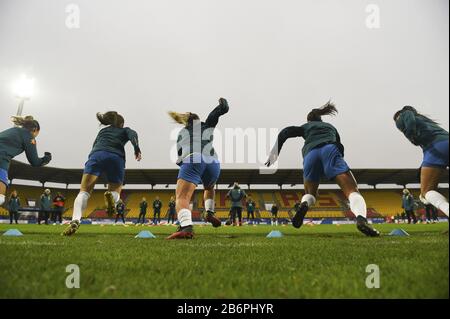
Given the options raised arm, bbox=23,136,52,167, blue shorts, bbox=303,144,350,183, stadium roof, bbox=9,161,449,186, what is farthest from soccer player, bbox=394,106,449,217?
stadium roof, bbox=9,161,449,186

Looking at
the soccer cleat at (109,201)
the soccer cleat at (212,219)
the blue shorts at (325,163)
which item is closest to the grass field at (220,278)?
the blue shorts at (325,163)

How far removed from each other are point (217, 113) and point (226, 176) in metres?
31.3

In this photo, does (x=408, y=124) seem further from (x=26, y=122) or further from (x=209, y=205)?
(x=26, y=122)

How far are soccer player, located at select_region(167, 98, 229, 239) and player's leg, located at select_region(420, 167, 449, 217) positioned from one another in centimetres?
342

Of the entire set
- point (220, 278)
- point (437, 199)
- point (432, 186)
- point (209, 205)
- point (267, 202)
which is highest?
point (432, 186)

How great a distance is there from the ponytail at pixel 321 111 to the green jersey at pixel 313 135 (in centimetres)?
23

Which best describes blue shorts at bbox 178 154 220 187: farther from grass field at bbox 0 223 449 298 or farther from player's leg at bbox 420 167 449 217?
player's leg at bbox 420 167 449 217

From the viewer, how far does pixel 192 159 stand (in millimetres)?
5453

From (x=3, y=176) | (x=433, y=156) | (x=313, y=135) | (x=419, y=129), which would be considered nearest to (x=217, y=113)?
(x=313, y=135)

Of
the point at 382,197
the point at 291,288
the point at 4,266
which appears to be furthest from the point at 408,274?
the point at 382,197

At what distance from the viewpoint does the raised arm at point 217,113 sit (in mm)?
5789
